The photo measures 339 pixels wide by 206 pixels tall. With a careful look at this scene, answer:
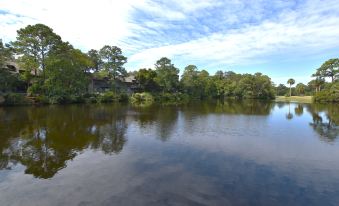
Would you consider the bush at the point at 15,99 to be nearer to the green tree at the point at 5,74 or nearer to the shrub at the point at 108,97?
the green tree at the point at 5,74

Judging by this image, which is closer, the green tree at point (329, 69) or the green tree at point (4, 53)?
the green tree at point (4, 53)

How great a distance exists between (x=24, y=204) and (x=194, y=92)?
7550 cm

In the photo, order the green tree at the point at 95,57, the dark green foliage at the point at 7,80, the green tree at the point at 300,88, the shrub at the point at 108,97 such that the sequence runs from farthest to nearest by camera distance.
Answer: the green tree at the point at 300,88, the green tree at the point at 95,57, the shrub at the point at 108,97, the dark green foliage at the point at 7,80

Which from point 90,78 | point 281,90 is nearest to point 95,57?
point 90,78

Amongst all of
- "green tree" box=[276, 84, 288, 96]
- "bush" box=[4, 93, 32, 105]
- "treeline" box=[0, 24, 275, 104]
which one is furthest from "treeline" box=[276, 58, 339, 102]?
"bush" box=[4, 93, 32, 105]

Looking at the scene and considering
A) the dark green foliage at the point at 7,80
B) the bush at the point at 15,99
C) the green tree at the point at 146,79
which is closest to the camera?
the bush at the point at 15,99

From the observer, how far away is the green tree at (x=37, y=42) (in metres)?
37.3

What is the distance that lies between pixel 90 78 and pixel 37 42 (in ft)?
60.7

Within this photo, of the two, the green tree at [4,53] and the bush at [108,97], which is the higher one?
the green tree at [4,53]

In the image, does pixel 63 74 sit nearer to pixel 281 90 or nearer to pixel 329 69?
pixel 329 69

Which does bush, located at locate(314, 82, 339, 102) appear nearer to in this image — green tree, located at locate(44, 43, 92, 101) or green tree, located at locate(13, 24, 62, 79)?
green tree, located at locate(44, 43, 92, 101)

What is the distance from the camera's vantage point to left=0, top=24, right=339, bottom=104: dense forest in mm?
37703

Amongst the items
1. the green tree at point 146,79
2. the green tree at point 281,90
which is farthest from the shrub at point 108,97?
the green tree at point 281,90

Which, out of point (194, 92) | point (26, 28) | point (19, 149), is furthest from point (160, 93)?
point (19, 149)
